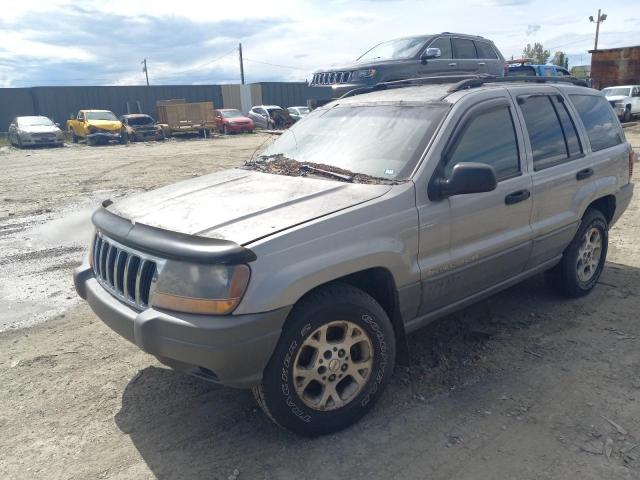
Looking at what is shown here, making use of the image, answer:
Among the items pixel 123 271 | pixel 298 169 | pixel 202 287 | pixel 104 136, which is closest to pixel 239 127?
pixel 104 136

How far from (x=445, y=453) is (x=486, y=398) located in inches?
24.2

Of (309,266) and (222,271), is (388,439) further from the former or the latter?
(222,271)

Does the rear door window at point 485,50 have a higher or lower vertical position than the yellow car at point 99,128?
higher

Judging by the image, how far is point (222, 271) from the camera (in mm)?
2486

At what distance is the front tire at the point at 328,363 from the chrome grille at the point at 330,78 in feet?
18.6

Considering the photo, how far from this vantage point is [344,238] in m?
2.80

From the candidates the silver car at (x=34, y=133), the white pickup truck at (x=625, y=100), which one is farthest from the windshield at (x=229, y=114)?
the white pickup truck at (x=625, y=100)

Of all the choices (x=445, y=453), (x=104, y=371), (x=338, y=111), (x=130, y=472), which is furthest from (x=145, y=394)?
(x=338, y=111)

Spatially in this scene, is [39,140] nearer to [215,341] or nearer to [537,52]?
[215,341]

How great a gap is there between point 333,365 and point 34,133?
2464cm

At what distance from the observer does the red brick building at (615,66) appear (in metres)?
29.5

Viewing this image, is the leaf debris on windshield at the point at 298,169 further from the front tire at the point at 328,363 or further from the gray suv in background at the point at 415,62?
the gray suv in background at the point at 415,62

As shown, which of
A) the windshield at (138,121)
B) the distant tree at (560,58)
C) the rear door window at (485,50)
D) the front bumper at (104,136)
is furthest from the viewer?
the distant tree at (560,58)

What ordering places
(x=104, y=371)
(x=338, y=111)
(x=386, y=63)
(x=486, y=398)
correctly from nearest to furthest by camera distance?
(x=486, y=398), (x=104, y=371), (x=338, y=111), (x=386, y=63)
